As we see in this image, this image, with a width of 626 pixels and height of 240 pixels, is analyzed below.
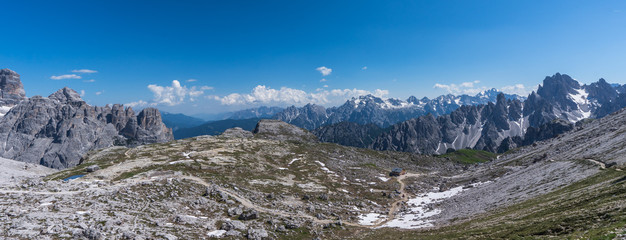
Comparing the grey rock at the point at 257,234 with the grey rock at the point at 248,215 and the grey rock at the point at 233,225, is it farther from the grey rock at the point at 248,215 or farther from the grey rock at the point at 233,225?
the grey rock at the point at 248,215

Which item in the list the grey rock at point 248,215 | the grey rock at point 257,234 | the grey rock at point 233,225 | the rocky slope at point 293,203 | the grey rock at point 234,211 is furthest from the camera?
the grey rock at point 234,211

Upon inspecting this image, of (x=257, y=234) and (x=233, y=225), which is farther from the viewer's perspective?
(x=233, y=225)

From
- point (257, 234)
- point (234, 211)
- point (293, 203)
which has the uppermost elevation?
point (234, 211)

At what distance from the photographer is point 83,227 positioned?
4119 cm

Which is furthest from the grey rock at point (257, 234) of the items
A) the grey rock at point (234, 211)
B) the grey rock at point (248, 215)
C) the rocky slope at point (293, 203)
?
the grey rock at point (234, 211)

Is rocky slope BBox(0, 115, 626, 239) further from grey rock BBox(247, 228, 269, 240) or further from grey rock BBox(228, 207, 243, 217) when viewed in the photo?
grey rock BBox(247, 228, 269, 240)

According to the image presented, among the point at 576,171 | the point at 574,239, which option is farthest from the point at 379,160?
the point at 574,239

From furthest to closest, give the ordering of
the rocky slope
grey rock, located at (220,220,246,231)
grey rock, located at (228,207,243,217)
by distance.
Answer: grey rock, located at (228,207,243,217) → grey rock, located at (220,220,246,231) → the rocky slope

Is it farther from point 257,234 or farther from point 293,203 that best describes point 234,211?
point 293,203

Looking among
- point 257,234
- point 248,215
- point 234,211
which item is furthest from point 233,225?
point 234,211

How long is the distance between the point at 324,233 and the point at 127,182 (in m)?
50.7

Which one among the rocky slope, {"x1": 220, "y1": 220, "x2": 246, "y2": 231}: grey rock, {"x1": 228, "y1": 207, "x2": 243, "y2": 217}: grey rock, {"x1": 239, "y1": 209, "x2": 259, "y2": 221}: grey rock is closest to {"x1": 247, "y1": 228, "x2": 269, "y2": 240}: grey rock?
the rocky slope

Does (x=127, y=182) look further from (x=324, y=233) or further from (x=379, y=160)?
(x=379, y=160)

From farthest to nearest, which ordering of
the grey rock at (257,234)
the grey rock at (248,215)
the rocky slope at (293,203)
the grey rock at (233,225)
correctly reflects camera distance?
the grey rock at (248,215)
the grey rock at (233,225)
the grey rock at (257,234)
the rocky slope at (293,203)
